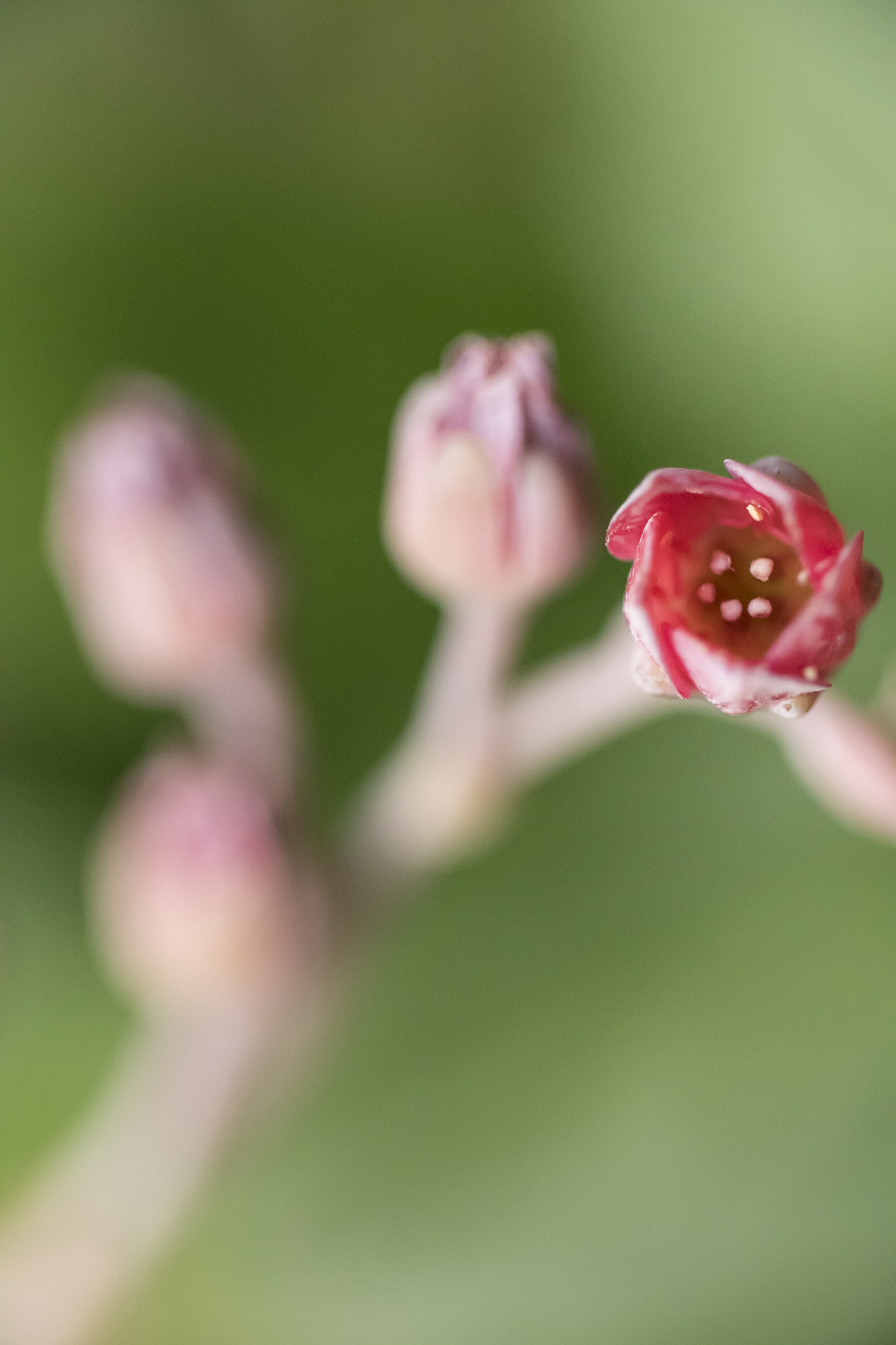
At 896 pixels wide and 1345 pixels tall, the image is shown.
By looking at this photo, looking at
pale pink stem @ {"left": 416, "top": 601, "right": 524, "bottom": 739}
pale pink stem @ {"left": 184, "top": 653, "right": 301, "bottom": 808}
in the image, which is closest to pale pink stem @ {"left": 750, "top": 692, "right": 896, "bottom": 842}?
pale pink stem @ {"left": 416, "top": 601, "right": 524, "bottom": 739}

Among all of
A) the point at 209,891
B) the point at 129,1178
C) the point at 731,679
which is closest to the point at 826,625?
the point at 731,679

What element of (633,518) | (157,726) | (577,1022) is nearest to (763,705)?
(633,518)

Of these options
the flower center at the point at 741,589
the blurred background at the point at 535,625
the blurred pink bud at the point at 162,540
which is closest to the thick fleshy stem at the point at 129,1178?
the blurred background at the point at 535,625

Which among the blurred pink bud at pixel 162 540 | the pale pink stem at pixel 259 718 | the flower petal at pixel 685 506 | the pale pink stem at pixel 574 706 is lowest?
the pale pink stem at pixel 574 706

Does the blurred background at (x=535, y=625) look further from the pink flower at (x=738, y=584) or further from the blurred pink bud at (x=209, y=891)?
the pink flower at (x=738, y=584)

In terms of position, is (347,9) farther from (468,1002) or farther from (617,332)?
(468,1002)

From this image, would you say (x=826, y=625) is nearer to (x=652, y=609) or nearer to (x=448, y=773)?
(x=652, y=609)
